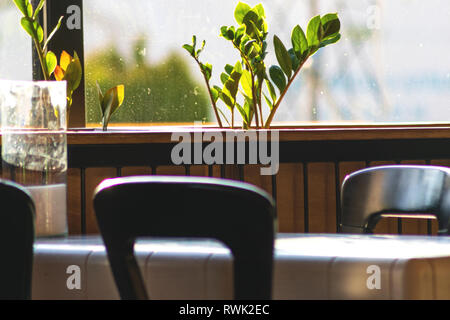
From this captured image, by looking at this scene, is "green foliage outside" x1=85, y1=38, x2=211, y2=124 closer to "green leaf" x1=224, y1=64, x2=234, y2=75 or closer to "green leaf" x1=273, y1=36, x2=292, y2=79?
"green leaf" x1=224, y1=64, x2=234, y2=75

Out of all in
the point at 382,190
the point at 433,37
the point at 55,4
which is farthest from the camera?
the point at 433,37

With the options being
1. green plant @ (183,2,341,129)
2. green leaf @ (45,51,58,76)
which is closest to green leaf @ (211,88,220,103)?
green plant @ (183,2,341,129)

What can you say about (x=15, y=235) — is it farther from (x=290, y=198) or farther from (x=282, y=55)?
(x=290, y=198)

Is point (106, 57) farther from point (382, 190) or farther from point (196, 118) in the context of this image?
point (382, 190)

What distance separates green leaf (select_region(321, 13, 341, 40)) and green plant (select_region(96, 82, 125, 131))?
33.7 inches

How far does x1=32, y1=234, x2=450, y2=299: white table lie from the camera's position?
3.03 ft

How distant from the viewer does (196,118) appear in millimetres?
3131

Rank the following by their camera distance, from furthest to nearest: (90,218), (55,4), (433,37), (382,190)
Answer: (433,37), (55,4), (90,218), (382,190)

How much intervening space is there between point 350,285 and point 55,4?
244 centimetres

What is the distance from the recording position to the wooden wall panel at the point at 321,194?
10.1 feet

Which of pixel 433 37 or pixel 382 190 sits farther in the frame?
pixel 433 37

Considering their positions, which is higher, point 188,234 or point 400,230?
point 188,234
